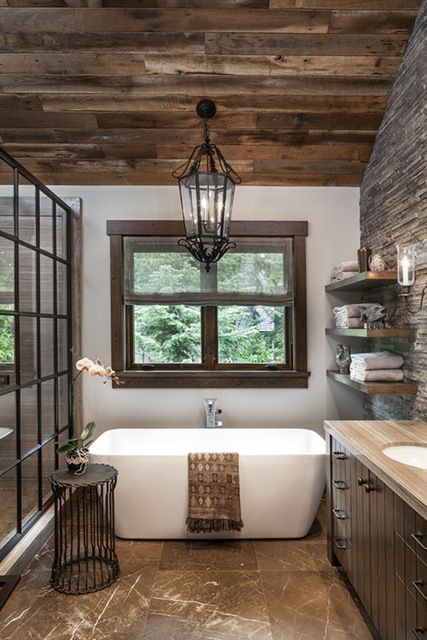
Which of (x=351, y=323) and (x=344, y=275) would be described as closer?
(x=351, y=323)

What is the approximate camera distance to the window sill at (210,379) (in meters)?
3.37

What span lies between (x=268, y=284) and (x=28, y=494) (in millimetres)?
2335

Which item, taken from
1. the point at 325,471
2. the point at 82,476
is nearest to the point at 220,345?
the point at 325,471

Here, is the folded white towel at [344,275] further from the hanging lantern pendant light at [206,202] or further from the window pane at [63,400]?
the window pane at [63,400]

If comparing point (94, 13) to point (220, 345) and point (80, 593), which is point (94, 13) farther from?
point (80, 593)

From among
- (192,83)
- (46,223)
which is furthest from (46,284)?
(192,83)

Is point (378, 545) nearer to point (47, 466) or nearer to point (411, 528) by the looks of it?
point (411, 528)

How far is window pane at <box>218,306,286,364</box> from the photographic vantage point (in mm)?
3482

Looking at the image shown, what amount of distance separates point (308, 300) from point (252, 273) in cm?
52

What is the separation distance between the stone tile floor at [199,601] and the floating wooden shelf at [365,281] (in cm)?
173

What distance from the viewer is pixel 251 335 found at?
11.5 ft

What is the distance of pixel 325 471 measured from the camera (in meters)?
2.57

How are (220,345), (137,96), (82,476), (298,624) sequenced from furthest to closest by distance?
(220,345)
(137,96)
(82,476)
(298,624)

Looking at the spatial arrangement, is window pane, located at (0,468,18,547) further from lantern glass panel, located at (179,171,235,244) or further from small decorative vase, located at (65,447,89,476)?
lantern glass panel, located at (179,171,235,244)
